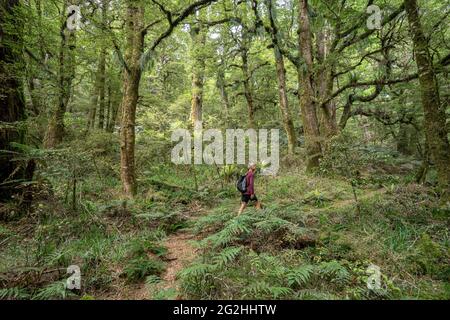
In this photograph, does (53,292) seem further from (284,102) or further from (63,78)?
(284,102)

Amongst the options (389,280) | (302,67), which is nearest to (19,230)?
(389,280)

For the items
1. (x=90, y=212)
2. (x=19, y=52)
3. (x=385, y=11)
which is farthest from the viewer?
(x=385, y=11)

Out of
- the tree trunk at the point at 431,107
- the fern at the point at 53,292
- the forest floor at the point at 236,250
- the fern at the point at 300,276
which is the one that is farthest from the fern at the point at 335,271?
the fern at the point at 53,292

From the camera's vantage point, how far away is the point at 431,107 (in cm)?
498

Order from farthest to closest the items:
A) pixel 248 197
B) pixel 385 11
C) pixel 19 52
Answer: pixel 385 11 → pixel 248 197 → pixel 19 52

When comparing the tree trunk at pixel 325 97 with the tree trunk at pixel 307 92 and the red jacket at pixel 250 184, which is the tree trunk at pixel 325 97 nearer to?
the tree trunk at pixel 307 92

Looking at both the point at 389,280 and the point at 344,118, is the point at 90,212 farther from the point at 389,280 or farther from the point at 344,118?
the point at 344,118

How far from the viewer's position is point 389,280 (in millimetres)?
3271

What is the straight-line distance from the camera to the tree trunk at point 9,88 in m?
5.96

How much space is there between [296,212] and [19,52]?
282 inches

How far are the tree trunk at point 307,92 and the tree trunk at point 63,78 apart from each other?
8071mm

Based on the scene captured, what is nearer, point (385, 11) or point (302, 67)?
point (385, 11)

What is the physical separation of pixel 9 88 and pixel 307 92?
28.2 feet

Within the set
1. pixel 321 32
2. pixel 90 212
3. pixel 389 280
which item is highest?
pixel 321 32
